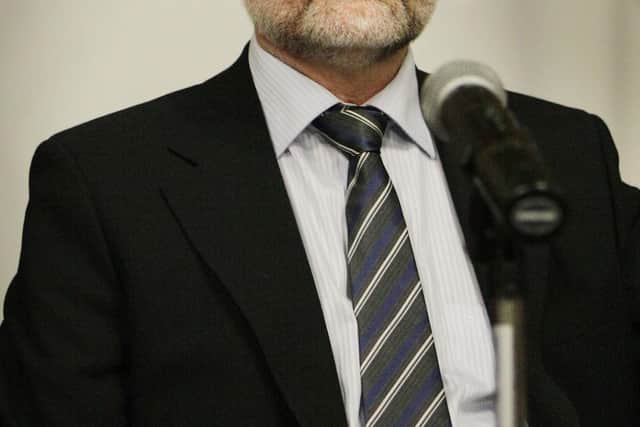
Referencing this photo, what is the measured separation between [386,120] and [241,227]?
0.25 meters

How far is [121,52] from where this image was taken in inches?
73.9

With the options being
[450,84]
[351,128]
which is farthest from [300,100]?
[450,84]

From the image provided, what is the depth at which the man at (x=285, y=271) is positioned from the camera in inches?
55.7

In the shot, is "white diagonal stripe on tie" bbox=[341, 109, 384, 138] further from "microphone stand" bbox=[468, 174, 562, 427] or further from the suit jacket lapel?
"microphone stand" bbox=[468, 174, 562, 427]

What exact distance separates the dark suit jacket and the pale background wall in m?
0.34

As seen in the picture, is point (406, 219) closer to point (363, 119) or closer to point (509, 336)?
point (363, 119)

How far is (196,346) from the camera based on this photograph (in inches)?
56.0

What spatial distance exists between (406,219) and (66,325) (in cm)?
41

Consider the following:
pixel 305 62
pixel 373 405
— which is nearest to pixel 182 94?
pixel 305 62

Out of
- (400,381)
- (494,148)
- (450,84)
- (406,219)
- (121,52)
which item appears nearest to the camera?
(494,148)

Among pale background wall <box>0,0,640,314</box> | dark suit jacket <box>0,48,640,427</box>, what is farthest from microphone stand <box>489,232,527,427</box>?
pale background wall <box>0,0,640,314</box>

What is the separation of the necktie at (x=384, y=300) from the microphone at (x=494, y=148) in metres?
0.40

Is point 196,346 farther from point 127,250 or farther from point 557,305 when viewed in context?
point 557,305

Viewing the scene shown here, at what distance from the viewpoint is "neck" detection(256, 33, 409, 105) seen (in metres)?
1.59
